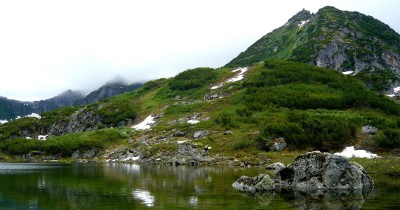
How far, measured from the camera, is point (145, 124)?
569 ft

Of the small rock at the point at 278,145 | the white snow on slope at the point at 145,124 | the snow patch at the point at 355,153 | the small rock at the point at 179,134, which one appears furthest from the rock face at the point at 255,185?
the white snow on slope at the point at 145,124

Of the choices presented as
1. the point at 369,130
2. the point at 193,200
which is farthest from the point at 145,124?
the point at 193,200

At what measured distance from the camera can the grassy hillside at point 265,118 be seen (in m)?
107

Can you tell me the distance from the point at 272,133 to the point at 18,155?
339 ft

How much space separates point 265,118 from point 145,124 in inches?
2350

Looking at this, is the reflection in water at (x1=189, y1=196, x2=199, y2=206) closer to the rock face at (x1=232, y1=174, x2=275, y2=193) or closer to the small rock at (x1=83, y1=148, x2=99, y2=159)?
the rock face at (x1=232, y1=174, x2=275, y2=193)

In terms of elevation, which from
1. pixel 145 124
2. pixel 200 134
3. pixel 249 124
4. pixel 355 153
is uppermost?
pixel 145 124

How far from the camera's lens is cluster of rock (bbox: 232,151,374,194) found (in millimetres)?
46603

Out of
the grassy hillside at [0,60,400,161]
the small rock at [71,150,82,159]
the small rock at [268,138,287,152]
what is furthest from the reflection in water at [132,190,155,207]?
the small rock at [71,150,82,159]

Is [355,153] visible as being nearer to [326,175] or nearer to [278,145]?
[278,145]

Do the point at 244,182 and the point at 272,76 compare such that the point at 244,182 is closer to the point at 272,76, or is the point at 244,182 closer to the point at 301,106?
the point at 301,106

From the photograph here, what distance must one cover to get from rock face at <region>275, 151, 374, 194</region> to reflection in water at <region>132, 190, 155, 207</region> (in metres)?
18.3

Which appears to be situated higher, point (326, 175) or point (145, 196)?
point (326, 175)

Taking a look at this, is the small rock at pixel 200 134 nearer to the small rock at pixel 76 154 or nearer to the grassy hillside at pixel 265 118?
the grassy hillside at pixel 265 118
